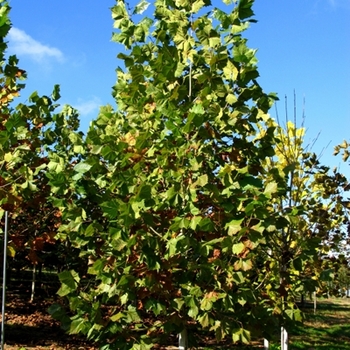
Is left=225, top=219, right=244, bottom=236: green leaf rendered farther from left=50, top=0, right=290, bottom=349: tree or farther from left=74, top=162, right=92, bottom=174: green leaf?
left=74, top=162, right=92, bottom=174: green leaf

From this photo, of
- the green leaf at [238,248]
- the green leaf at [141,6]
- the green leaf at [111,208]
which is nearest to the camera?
the green leaf at [238,248]

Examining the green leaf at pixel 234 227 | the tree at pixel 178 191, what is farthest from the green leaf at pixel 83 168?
the green leaf at pixel 234 227

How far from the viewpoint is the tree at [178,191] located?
2707mm

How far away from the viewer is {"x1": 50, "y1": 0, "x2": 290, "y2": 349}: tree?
2707 mm

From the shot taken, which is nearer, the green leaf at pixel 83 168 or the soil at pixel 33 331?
the green leaf at pixel 83 168

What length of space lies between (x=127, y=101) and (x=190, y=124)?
84 centimetres

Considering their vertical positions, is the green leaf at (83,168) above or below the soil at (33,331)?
above

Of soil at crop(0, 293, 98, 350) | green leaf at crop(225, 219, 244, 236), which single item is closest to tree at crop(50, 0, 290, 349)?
green leaf at crop(225, 219, 244, 236)

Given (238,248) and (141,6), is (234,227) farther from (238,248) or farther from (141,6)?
(141,6)

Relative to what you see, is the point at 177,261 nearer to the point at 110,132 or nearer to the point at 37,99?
the point at 110,132

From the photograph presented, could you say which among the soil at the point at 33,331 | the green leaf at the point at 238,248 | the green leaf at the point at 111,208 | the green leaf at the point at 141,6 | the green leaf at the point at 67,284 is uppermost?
the green leaf at the point at 141,6

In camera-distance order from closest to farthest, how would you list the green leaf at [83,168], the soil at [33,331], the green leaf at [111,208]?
the green leaf at [111,208], the green leaf at [83,168], the soil at [33,331]

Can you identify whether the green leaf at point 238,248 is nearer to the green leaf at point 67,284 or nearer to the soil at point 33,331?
Result: the green leaf at point 67,284

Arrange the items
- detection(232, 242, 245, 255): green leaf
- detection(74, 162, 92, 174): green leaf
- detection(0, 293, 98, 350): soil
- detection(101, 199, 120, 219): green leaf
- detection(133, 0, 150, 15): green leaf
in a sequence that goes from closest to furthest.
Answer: detection(232, 242, 245, 255): green leaf → detection(101, 199, 120, 219): green leaf → detection(74, 162, 92, 174): green leaf → detection(133, 0, 150, 15): green leaf → detection(0, 293, 98, 350): soil
